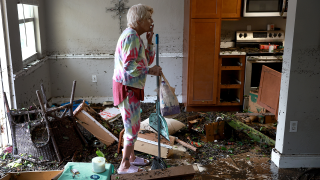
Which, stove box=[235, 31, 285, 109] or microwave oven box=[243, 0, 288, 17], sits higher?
microwave oven box=[243, 0, 288, 17]

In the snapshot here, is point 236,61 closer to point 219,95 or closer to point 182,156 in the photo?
point 219,95

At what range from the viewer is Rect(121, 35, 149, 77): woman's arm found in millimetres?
2328

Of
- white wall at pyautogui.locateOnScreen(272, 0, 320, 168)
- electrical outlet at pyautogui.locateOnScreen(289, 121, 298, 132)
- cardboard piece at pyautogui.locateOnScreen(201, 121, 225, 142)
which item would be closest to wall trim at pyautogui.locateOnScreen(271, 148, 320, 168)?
white wall at pyautogui.locateOnScreen(272, 0, 320, 168)

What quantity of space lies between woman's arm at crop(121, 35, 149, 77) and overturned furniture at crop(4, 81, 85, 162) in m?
0.95

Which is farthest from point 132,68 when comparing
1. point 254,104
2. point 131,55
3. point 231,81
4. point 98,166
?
point 231,81

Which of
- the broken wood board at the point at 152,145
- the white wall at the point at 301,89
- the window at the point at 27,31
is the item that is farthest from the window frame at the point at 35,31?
the white wall at the point at 301,89

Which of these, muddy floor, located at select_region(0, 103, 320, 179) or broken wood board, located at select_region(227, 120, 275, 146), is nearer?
muddy floor, located at select_region(0, 103, 320, 179)

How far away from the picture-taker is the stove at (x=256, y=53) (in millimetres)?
4277

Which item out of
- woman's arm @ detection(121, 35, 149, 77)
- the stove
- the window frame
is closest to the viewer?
woman's arm @ detection(121, 35, 149, 77)

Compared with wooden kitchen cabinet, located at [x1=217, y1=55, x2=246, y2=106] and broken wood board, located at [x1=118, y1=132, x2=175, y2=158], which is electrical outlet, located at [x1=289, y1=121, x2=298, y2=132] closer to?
broken wood board, located at [x1=118, y1=132, x2=175, y2=158]

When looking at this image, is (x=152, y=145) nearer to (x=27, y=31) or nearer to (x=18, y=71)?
(x=18, y=71)

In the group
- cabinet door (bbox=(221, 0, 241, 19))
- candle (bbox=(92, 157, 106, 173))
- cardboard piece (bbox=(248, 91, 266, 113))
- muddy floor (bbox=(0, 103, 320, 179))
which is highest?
cabinet door (bbox=(221, 0, 241, 19))

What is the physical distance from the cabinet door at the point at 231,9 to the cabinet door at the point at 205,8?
0.64 ft

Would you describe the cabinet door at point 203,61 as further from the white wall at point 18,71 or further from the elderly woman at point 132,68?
the white wall at point 18,71
